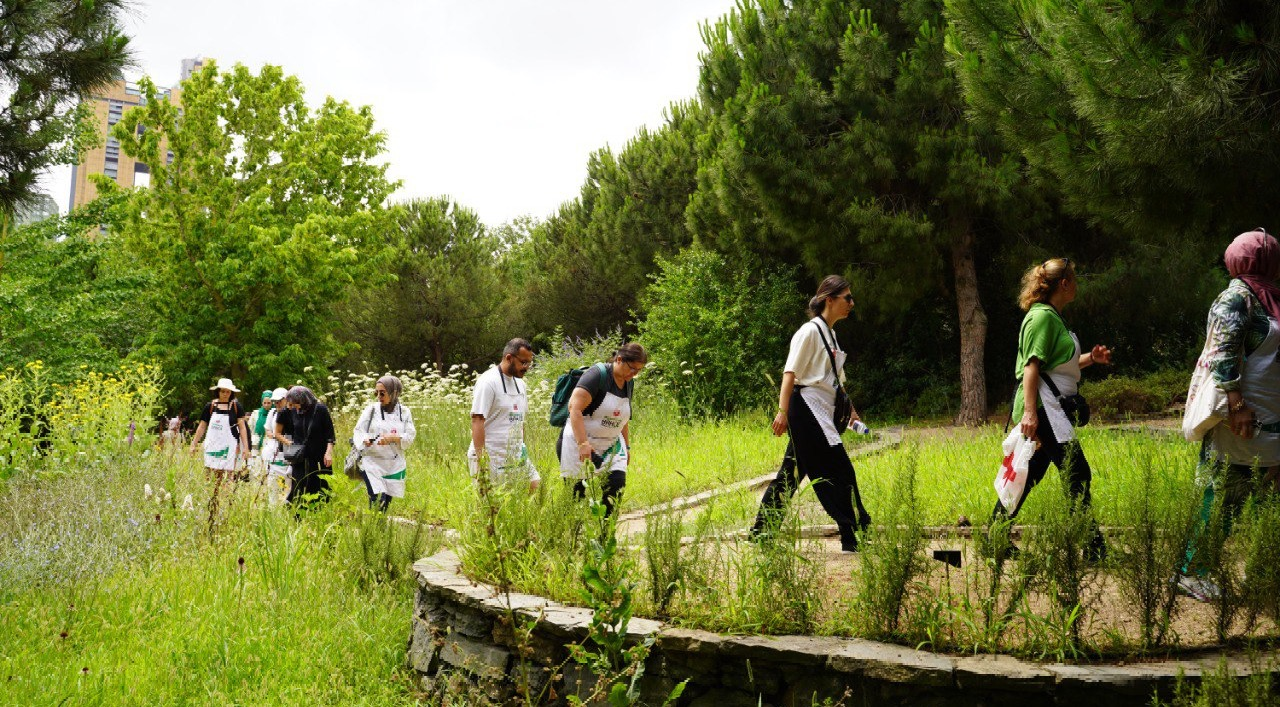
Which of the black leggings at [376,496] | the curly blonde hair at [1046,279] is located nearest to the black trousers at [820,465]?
the curly blonde hair at [1046,279]

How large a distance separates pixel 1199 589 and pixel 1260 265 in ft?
4.97

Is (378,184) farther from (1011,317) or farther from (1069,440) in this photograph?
(1069,440)

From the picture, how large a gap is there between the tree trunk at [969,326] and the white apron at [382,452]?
9.38 meters

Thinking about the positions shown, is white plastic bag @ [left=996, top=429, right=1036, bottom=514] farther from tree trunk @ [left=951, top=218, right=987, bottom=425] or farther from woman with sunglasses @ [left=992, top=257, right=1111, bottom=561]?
tree trunk @ [left=951, top=218, right=987, bottom=425]

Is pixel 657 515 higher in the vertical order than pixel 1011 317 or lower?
lower

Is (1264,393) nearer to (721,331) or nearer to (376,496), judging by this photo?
(376,496)

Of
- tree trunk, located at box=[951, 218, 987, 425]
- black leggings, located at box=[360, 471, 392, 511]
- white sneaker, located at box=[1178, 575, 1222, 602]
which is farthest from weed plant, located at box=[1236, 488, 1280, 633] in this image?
tree trunk, located at box=[951, 218, 987, 425]

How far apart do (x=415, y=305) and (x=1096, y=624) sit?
25.3 meters

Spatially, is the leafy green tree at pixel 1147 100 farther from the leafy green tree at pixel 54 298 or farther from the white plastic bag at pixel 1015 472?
the leafy green tree at pixel 54 298

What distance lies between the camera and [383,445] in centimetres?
765

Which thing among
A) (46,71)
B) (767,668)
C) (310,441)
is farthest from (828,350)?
(46,71)

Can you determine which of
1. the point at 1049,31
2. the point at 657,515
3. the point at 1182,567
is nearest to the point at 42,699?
the point at 657,515

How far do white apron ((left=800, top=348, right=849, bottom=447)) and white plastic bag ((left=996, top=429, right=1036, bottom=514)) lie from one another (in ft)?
2.94

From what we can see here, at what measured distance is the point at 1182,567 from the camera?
3.83 m
